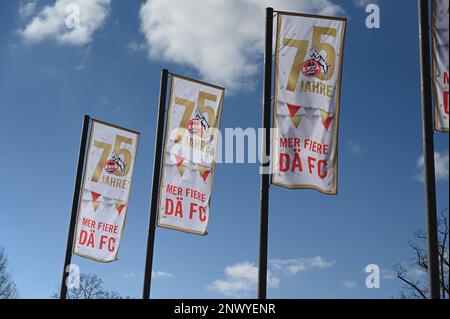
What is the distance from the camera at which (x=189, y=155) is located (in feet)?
56.9

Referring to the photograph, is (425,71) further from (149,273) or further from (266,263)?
(149,273)

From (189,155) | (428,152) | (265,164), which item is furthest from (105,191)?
(428,152)

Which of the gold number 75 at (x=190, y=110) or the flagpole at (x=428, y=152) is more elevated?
the gold number 75 at (x=190, y=110)

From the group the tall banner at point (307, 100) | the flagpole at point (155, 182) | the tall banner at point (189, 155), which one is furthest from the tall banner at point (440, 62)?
the flagpole at point (155, 182)

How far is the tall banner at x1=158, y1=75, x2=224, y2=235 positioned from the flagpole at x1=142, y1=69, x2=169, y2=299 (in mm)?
467

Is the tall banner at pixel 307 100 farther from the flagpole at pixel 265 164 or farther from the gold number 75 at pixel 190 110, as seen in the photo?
the gold number 75 at pixel 190 110

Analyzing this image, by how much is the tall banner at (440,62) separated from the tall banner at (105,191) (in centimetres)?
1026

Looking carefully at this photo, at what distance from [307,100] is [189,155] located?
434 centimetres

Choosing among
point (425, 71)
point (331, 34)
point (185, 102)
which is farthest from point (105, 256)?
point (425, 71)

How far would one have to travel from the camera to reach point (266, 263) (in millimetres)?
13172

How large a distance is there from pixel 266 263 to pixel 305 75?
430 centimetres

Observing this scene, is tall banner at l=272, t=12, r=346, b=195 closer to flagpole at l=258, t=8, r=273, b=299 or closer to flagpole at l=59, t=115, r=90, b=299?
flagpole at l=258, t=8, r=273, b=299

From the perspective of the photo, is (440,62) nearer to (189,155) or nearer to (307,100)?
(307,100)

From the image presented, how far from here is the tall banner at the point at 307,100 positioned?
13750 mm
